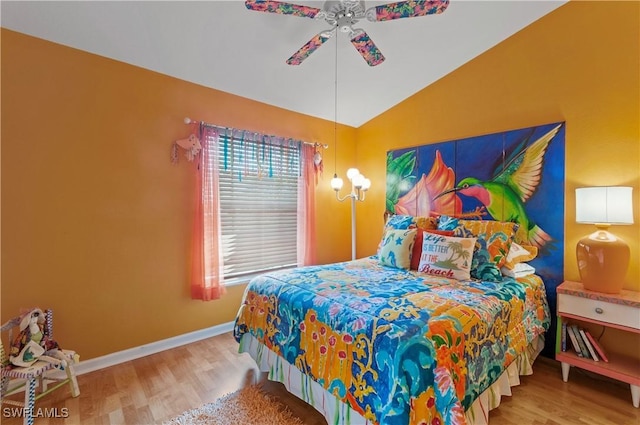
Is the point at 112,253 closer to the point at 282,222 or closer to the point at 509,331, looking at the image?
the point at 282,222

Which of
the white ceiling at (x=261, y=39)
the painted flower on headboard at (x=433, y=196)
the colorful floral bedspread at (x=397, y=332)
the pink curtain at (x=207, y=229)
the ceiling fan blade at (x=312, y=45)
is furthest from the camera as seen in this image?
the painted flower on headboard at (x=433, y=196)

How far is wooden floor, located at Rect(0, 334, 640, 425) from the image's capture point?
1804 millimetres

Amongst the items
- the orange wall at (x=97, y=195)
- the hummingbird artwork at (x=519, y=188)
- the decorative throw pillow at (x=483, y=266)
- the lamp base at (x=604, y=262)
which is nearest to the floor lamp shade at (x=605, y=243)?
the lamp base at (x=604, y=262)

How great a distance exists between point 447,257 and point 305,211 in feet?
5.87

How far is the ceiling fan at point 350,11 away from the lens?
1675mm

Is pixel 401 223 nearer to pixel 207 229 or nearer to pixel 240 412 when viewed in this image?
pixel 207 229

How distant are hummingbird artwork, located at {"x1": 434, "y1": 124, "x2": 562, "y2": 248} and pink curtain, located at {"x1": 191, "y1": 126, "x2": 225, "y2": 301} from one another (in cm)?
264

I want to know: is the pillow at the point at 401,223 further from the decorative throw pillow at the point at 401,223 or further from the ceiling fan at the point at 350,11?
the ceiling fan at the point at 350,11

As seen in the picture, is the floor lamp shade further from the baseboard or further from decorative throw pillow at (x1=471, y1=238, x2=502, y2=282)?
the baseboard

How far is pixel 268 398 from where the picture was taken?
1990mm

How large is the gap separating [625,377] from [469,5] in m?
2.80

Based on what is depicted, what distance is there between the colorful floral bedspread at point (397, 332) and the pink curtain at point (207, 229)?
28.2 inches

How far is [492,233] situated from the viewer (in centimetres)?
252

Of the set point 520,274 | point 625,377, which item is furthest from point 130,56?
point 625,377
